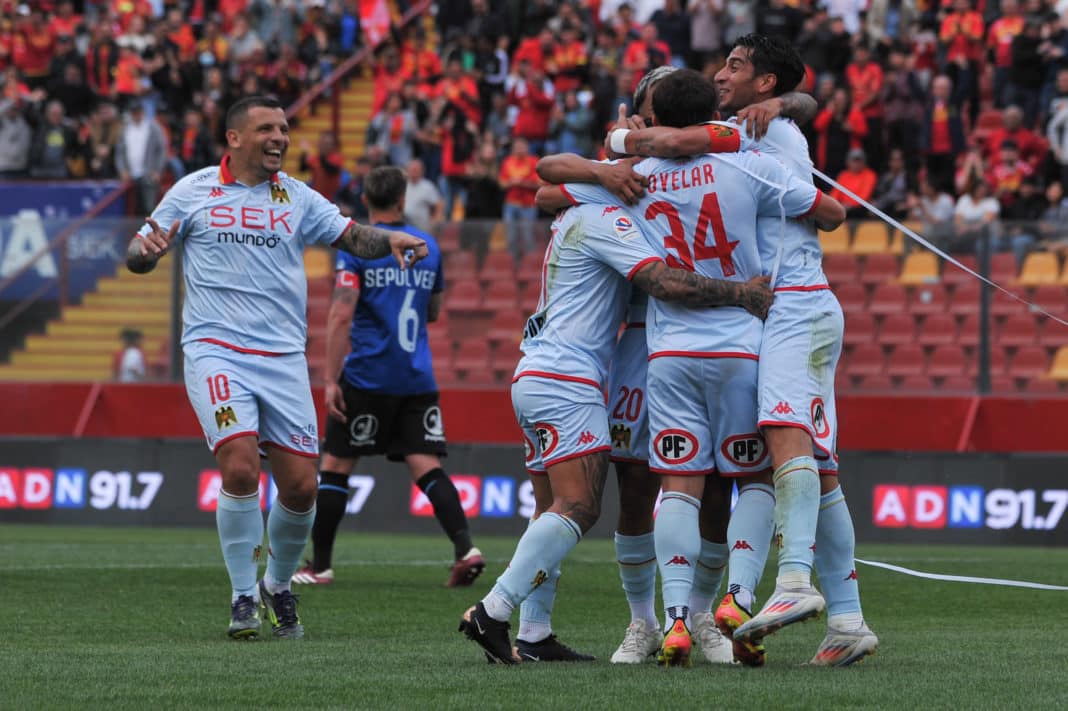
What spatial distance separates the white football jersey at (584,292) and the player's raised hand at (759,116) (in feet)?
2.02

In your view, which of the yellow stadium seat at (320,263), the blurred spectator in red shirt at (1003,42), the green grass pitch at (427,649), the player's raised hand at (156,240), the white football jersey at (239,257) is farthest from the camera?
the blurred spectator in red shirt at (1003,42)

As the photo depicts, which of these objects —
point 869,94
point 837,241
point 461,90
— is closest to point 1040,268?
point 837,241

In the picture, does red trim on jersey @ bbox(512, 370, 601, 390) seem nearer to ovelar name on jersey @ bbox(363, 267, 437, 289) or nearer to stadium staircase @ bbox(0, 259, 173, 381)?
ovelar name on jersey @ bbox(363, 267, 437, 289)

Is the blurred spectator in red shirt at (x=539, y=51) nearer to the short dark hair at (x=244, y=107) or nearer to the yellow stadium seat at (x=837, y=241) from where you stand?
the yellow stadium seat at (x=837, y=241)

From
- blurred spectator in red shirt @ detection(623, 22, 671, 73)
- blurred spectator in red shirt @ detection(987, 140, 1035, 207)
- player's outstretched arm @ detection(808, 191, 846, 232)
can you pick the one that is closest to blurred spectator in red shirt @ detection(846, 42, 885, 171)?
blurred spectator in red shirt @ detection(987, 140, 1035, 207)

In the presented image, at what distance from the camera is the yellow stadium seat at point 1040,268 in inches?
673

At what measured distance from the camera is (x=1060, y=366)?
17.4m

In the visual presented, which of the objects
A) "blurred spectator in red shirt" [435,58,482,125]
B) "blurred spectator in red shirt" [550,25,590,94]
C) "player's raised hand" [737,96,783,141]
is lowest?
"player's raised hand" [737,96,783,141]

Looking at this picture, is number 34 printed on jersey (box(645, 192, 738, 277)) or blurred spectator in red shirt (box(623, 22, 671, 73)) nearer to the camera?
number 34 printed on jersey (box(645, 192, 738, 277))

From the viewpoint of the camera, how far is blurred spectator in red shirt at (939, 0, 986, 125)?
2248 centimetres

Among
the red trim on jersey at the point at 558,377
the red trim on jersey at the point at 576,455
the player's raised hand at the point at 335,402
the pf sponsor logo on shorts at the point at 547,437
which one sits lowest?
the player's raised hand at the point at 335,402

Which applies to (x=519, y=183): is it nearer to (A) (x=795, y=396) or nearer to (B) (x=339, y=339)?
(B) (x=339, y=339)

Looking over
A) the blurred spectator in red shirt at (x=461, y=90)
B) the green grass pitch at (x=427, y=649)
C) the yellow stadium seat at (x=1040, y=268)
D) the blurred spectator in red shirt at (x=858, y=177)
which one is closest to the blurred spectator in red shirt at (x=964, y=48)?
the blurred spectator in red shirt at (x=858, y=177)

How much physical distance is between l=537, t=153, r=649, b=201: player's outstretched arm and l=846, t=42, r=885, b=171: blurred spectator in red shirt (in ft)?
47.7
